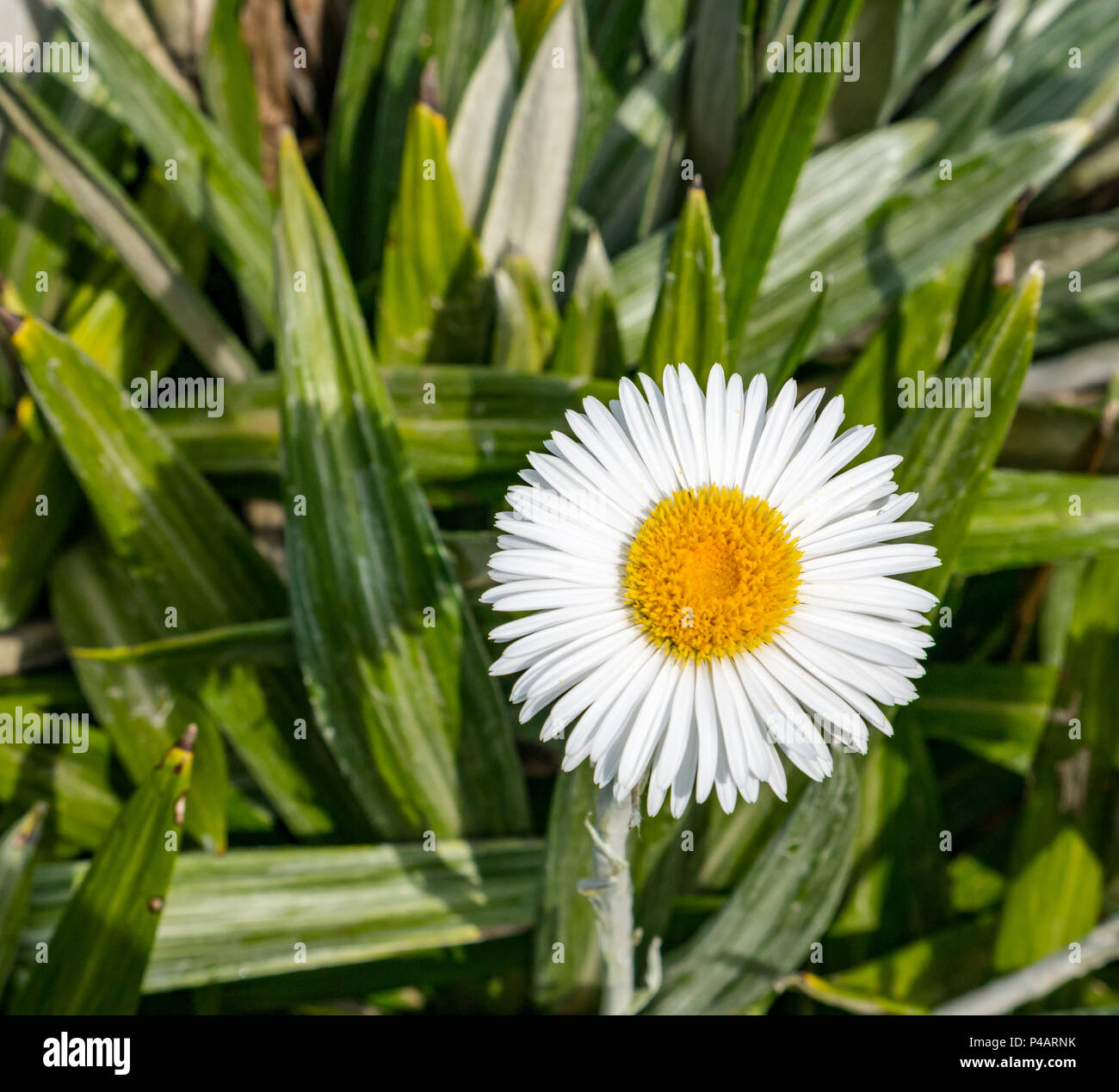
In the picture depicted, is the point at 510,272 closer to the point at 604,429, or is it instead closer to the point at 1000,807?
the point at 604,429

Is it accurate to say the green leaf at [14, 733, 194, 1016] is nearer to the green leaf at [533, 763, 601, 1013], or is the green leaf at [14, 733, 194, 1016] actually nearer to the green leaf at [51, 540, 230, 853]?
the green leaf at [51, 540, 230, 853]

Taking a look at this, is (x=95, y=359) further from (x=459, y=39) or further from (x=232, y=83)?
(x=459, y=39)

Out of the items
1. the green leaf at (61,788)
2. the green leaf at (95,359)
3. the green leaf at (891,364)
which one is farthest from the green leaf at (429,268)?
the green leaf at (61,788)

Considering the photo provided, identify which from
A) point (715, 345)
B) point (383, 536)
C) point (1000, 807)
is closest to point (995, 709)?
point (1000, 807)

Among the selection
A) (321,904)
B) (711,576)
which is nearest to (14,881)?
(321,904)

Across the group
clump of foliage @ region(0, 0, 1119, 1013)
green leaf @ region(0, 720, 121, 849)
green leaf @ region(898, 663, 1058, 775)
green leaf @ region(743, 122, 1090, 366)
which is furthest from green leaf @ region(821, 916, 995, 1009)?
green leaf @ region(0, 720, 121, 849)

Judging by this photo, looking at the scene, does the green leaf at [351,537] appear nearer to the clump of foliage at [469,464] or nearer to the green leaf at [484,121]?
the clump of foliage at [469,464]
